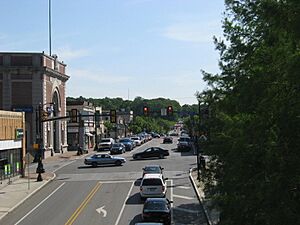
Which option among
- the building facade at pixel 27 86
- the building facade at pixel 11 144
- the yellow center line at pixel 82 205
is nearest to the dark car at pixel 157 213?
the yellow center line at pixel 82 205

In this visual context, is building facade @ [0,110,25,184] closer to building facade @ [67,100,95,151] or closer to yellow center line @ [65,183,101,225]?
yellow center line @ [65,183,101,225]

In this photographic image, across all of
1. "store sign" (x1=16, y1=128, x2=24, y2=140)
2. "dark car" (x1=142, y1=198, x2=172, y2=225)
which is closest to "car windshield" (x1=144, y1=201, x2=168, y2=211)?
"dark car" (x1=142, y1=198, x2=172, y2=225)

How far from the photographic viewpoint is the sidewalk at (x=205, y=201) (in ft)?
79.6

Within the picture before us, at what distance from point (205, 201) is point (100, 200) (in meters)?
10.6

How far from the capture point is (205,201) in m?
24.5

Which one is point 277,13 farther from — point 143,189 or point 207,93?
point 143,189

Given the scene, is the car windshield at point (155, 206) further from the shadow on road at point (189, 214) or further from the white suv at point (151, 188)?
the white suv at point (151, 188)

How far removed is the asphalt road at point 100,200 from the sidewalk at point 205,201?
13.5 inches

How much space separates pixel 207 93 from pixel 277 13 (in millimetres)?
11160

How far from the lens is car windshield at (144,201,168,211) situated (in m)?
25.1

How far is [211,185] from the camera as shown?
17.3 metres

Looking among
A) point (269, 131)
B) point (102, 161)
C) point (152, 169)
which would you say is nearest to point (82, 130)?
point (102, 161)

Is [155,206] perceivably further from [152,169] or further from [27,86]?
[27,86]

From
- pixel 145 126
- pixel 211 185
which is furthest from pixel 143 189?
pixel 145 126
